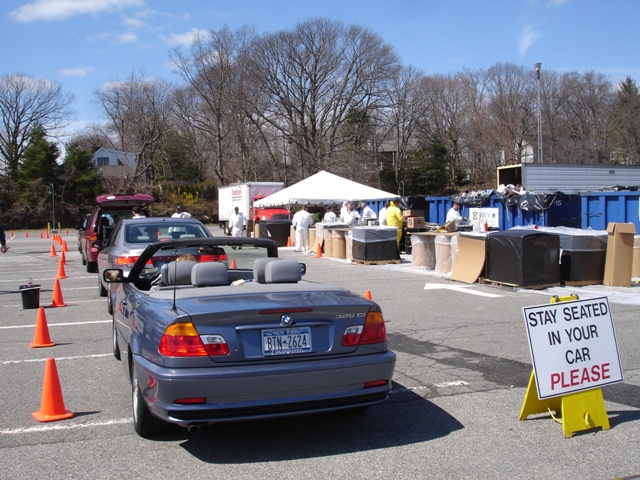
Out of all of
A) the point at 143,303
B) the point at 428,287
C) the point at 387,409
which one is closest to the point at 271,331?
the point at 143,303

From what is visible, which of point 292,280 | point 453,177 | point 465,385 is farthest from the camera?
point 453,177

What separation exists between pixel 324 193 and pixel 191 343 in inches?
871

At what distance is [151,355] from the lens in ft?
14.9

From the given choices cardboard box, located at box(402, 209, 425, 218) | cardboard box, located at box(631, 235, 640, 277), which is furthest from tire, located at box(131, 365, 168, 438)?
cardboard box, located at box(402, 209, 425, 218)

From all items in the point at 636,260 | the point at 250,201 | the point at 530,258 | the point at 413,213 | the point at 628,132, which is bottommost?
the point at 636,260

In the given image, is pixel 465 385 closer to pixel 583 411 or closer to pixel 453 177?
pixel 583 411

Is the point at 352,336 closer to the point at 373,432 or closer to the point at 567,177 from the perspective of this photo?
the point at 373,432

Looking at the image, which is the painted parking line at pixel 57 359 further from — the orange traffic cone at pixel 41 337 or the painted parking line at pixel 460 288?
the painted parking line at pixel 460 288

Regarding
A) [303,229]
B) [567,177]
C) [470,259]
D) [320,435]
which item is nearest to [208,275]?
[320,435]

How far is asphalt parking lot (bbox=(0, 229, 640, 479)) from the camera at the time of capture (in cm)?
434

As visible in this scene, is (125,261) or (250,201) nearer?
(125,261)

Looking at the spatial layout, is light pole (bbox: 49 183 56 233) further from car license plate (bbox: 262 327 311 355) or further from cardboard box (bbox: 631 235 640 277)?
car license plate (bbox: 262 327 311 355)

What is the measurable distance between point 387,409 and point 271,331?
173 cm

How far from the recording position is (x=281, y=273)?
18.1 ft
